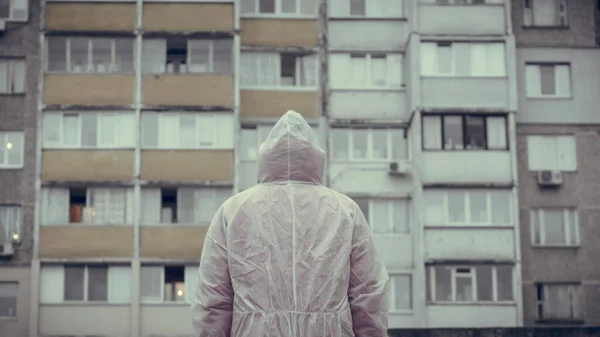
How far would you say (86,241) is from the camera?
3828 centimetres

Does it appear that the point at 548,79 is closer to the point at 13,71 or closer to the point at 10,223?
the point at 13,71

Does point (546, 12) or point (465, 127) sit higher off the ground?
point (546, 12)

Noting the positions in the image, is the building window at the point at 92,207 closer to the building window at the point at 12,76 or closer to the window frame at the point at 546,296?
the building window at the point at 12,76

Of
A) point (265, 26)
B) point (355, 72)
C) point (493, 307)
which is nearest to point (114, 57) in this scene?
point (265, 26)

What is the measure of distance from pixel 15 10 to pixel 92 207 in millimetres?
7484

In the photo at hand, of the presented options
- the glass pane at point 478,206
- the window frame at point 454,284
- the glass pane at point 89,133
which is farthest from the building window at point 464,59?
the glass pane at point 89,133

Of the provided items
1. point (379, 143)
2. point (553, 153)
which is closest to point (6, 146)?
point (379, 143)

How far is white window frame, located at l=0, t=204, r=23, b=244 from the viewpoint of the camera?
127 ft

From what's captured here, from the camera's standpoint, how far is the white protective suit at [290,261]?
5520 millimetres

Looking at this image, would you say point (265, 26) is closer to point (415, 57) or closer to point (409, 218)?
point (415, 57)

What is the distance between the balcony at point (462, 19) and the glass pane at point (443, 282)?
8.03m

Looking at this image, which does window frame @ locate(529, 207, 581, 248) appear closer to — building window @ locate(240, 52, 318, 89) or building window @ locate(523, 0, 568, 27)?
building window @ locate(523, 0, 568, 27)

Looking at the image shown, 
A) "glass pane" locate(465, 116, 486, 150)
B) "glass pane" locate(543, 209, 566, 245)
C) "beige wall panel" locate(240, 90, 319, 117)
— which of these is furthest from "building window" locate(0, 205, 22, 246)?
"glass pane" locate(543, 209, 566, 245)

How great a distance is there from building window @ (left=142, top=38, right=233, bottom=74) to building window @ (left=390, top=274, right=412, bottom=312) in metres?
8.95
